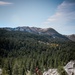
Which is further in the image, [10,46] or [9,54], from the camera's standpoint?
[10,46]

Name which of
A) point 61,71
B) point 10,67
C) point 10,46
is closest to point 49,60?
point 10,67

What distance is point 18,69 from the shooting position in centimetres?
10206

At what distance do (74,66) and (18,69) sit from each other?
30.8 m

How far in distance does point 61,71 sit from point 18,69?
31936 mm

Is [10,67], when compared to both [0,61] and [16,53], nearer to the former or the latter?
[0,61]

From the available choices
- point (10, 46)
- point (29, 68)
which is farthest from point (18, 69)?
point (10, 46)

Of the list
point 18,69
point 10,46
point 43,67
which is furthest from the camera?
point 10,46

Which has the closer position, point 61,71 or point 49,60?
point 61,71

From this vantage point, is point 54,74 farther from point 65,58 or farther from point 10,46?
point 10,46

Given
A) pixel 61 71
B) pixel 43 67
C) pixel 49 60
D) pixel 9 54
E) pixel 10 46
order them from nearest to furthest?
1. pixel 61 71
2. pixel 43 67
3. pixel 49 60
4. pixel 9 54
5. pixel 10 46

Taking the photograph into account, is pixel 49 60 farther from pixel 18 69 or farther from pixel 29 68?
pixel 18 69

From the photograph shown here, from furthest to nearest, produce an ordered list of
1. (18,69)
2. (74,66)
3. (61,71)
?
(18,69) → (74,66) → (61,71)

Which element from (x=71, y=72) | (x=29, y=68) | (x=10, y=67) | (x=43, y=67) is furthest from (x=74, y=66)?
(x=10, y=67)

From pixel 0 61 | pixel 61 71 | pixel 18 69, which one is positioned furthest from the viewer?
pixel 0 61
